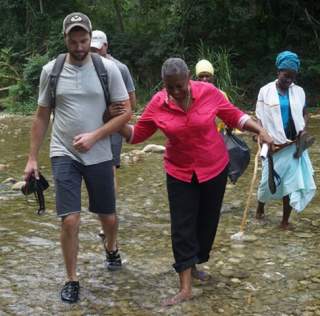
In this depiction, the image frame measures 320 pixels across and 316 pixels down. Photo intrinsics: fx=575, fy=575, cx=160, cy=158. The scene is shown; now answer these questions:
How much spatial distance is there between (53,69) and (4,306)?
1.71 meters

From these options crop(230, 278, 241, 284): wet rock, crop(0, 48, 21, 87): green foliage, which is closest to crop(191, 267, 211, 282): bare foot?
crop(230, 278, 241, 284): wet rock

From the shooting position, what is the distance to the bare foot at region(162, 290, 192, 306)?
4045mm

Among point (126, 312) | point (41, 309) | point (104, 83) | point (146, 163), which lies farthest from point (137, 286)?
point (146, 163)

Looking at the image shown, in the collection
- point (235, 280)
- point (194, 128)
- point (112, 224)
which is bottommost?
point (235, 280)

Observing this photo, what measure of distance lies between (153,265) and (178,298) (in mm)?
837

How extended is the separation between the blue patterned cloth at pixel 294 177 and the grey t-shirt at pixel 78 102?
7.11 feet

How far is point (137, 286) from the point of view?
4.43m

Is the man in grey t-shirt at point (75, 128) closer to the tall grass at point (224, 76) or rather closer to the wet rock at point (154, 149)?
the wet rock at point (154, 149)

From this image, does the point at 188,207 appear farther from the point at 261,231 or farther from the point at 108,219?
the point at 261,231

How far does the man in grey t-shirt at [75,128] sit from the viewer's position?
3.92 meters

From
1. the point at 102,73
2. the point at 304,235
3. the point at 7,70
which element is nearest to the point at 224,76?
the point at 7,70

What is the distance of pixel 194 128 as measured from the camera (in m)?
3.88

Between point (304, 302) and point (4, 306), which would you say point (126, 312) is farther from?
point (304, 302)

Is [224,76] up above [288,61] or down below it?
below
